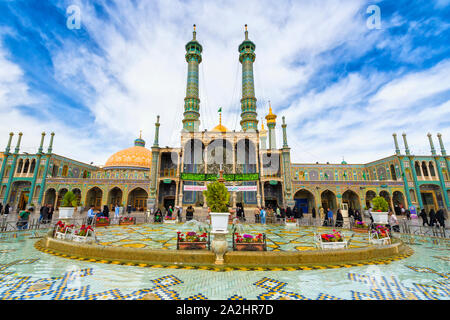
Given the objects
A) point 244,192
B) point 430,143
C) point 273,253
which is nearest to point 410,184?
point 430,143

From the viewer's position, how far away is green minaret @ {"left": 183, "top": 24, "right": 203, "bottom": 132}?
101ft

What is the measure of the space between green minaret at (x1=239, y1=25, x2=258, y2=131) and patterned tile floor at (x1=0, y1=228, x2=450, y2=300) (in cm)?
2753

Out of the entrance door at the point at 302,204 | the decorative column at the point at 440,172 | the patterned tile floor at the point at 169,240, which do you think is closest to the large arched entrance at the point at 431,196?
the decorative column at the point at 440,172

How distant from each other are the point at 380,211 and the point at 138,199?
2688cm

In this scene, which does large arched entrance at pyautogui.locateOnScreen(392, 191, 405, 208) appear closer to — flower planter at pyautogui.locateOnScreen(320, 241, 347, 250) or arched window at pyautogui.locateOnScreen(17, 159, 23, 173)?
flower planter at pyautogui.locateOnScreen(320, 241, 347, 250)

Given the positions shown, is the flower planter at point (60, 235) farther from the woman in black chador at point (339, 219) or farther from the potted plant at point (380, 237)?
the woman in black chador at point (339, 219)

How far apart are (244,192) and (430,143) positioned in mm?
25401

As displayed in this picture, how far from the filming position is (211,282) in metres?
3.72

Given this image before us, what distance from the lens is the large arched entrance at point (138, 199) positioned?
27.6 m

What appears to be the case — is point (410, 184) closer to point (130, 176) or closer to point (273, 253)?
point (273, 253)

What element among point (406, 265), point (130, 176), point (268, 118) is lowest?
point (406, 265)

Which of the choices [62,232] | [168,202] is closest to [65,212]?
[62,232]

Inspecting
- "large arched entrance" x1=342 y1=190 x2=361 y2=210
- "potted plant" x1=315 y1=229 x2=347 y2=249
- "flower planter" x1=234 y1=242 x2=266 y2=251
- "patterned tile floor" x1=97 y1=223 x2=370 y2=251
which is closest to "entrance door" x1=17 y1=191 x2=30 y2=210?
"patterned tile floor" x1=97 y1=223 x2=370 y2=251
